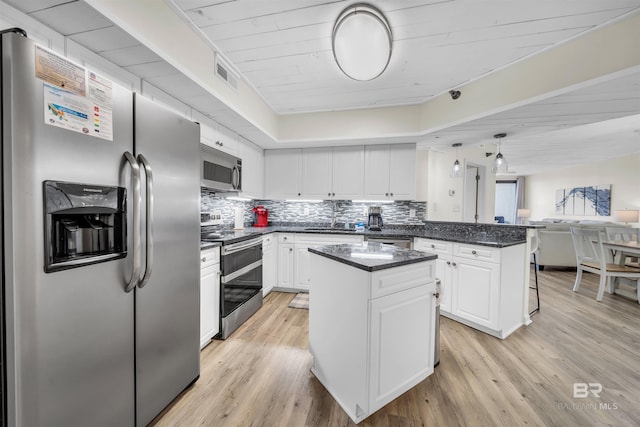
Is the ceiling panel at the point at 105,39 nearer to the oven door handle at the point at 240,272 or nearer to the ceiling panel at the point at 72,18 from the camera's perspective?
the ceiling panel at the point at 72,18

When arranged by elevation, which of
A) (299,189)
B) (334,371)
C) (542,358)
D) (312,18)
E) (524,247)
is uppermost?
(312,18)

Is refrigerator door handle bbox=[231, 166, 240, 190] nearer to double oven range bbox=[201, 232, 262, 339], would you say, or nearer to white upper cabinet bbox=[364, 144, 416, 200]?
double oven range bbox=[201, 232, 262, 339]

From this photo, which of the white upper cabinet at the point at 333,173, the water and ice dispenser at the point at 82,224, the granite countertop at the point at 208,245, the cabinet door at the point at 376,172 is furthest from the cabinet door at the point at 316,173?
the water and ice dispenser at the point at 82,224

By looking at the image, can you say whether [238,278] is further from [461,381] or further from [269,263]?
[461,381]

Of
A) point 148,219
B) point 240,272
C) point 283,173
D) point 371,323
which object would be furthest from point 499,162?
point 148,219

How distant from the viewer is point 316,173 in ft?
Result: 13.0

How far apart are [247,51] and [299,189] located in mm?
2089

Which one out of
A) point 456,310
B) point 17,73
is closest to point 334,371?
point 456,310

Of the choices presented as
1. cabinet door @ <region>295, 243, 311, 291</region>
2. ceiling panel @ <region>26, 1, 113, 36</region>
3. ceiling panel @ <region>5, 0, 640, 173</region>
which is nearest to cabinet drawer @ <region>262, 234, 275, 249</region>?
cabinet door @ <region>295, 243, 311, 291</region>

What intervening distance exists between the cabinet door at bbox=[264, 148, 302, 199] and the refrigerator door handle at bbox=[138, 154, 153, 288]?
2748 millimetres

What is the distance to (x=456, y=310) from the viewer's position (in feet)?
9.32

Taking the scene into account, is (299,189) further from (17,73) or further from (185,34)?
(17,73)

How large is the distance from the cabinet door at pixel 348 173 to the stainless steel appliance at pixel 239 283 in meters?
1.45

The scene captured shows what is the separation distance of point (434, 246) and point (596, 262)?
2.83m
